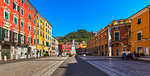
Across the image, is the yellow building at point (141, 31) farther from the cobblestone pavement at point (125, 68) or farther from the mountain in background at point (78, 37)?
the mountain in background at point (78, 37)

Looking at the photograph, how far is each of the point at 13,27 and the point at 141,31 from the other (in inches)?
1056

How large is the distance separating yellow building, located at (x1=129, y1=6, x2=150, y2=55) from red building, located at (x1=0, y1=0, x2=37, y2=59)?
2623cm

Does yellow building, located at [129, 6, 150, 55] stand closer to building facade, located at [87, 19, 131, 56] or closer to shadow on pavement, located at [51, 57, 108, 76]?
building facade, located at [87, 19, 131, 56]

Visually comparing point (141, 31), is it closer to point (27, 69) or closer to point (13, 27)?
point (27, 69)

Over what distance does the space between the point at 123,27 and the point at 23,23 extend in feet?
98.3

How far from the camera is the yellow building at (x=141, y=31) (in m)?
19.7

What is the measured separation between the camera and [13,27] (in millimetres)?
20641

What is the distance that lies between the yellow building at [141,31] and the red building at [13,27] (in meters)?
26.2

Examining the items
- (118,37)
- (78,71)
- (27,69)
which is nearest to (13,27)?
(27,69)

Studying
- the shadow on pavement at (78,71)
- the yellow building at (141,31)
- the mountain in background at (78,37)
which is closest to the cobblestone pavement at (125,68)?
the shadow on pavement at (78,71)

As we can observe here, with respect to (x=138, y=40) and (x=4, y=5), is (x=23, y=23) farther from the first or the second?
(x=138, y=40)

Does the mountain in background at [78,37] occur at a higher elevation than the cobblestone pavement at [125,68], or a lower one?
higher

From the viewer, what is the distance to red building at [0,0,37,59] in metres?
17.7

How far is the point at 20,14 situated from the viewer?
23.7 metres
